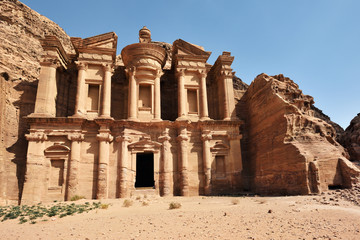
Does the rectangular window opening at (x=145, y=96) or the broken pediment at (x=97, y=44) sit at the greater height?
the broken pediment at (x=97, y=44)

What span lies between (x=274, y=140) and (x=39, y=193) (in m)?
15.3

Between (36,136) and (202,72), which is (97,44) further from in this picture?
(202,72)

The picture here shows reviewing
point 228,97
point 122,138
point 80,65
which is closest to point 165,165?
point 122,138

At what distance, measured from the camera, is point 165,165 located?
1700cm

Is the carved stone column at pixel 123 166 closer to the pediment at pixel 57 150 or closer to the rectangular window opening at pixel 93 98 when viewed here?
the pediment at pixel 57 150

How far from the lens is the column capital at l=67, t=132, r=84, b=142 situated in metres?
16.3

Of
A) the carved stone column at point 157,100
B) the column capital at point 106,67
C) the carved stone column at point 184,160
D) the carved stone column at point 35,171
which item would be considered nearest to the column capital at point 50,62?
the column capital at point 106,67

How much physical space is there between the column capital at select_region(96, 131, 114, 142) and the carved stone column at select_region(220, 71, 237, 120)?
9.04m

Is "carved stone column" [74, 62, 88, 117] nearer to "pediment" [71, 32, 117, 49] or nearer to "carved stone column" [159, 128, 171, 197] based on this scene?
"pediment" [71, 32, 117, 49]

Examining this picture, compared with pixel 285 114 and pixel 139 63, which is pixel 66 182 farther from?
pixel 285 114

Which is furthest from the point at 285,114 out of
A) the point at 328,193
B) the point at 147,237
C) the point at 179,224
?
the point at 147,237

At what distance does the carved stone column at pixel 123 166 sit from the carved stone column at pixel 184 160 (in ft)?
12.3

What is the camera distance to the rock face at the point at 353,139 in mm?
20611

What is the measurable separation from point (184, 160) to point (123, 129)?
16.2 feet
